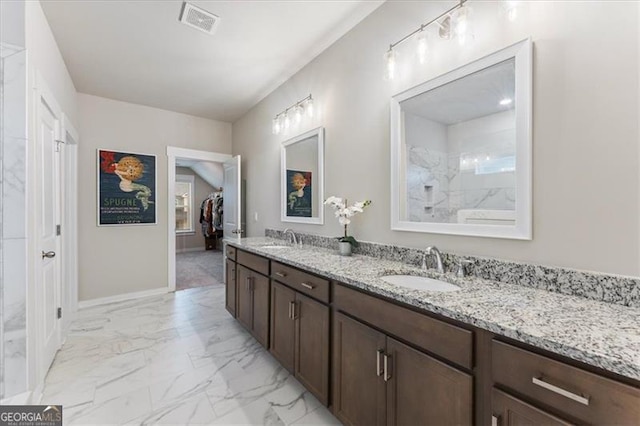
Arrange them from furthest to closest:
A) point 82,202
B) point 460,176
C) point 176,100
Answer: point 176,100, point 82,202, point 460,176

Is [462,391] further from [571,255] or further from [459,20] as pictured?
[459,20]

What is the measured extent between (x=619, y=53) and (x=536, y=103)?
0.29 m

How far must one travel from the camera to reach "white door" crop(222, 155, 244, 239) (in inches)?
157

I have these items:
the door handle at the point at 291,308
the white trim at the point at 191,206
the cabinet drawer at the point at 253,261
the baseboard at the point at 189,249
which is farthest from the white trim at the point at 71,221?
the white trim at the point at 191,206

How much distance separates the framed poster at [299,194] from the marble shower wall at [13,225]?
2.03 m

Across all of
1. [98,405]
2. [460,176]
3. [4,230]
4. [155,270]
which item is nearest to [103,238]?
[155,270]

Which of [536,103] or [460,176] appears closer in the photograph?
[536,103]

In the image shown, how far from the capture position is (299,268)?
1879 mm

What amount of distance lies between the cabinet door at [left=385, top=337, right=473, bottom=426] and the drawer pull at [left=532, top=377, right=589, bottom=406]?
217 millimetres

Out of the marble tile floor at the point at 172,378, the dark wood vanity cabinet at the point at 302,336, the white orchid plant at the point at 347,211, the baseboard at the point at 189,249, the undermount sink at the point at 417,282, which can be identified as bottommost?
the marble tile floor at the point at 172,378

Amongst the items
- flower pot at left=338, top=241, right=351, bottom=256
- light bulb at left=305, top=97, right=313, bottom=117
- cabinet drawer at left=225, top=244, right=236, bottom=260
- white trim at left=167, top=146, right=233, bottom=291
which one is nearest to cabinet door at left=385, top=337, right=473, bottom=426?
flower pot at left=338, top=241, right=351, bottom=256

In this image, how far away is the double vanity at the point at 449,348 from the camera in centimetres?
74

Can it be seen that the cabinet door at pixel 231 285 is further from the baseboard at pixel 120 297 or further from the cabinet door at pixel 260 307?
the baseboard at pixel 120 297

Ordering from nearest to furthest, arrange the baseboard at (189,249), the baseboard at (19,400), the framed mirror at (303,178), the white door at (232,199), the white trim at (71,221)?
the baseboard at (19,400), the framed mirror at (303,178), the white trim at (71,221), the white door at (232,199), the baseboard at (189,249)
